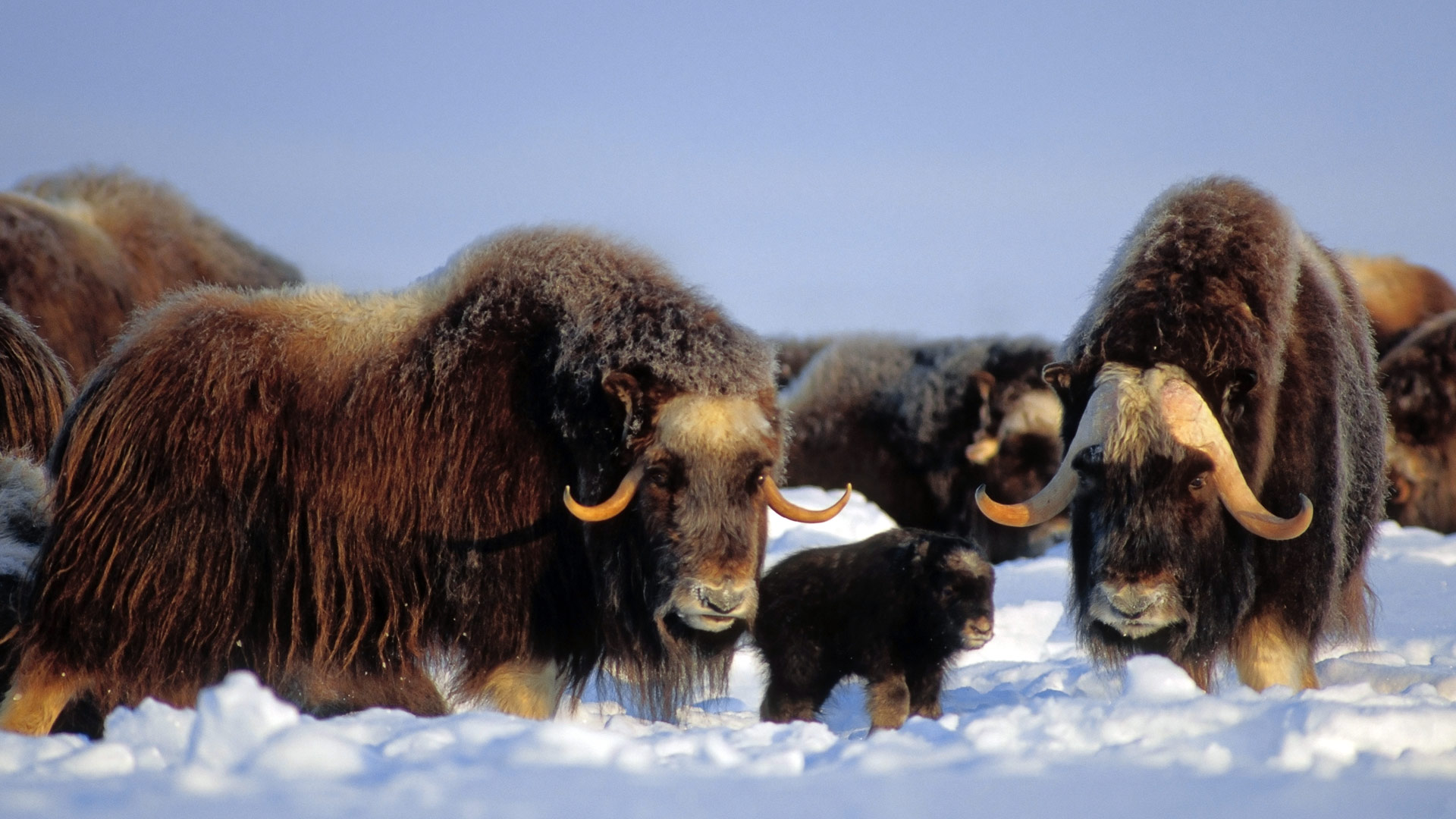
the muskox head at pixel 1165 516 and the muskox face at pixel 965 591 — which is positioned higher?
the muskox head at pixel 1165 516

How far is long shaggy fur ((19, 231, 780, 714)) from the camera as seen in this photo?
3.40 m

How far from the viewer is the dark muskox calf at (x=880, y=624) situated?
4031 mm

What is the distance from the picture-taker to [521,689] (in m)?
3.43

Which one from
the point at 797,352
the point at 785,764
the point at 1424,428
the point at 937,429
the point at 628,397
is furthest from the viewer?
the point at 797,352

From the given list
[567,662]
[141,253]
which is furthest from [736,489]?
[141,253]

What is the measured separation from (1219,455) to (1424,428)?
17.9 ft

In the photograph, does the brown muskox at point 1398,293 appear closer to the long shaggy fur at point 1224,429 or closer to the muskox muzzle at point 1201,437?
the long shaggy fur at point 1224,429

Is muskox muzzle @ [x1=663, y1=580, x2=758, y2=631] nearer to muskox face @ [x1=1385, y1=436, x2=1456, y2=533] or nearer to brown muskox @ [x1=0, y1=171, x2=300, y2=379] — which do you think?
brown muskox @ [x1=0, y1=171, x2=300, y2=379]

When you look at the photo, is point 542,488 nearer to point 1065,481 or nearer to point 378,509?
point 378,509

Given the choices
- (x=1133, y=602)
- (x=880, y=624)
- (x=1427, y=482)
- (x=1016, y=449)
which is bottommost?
(x=1427, y=482)

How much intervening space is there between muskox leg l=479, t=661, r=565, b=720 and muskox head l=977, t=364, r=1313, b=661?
1.34m

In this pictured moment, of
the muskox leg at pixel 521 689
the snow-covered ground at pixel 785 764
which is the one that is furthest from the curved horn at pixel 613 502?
the snow-covered ground at pixel 785 764

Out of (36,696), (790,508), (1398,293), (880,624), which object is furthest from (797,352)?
(36,696)

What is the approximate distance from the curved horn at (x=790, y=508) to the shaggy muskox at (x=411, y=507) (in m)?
0.01
